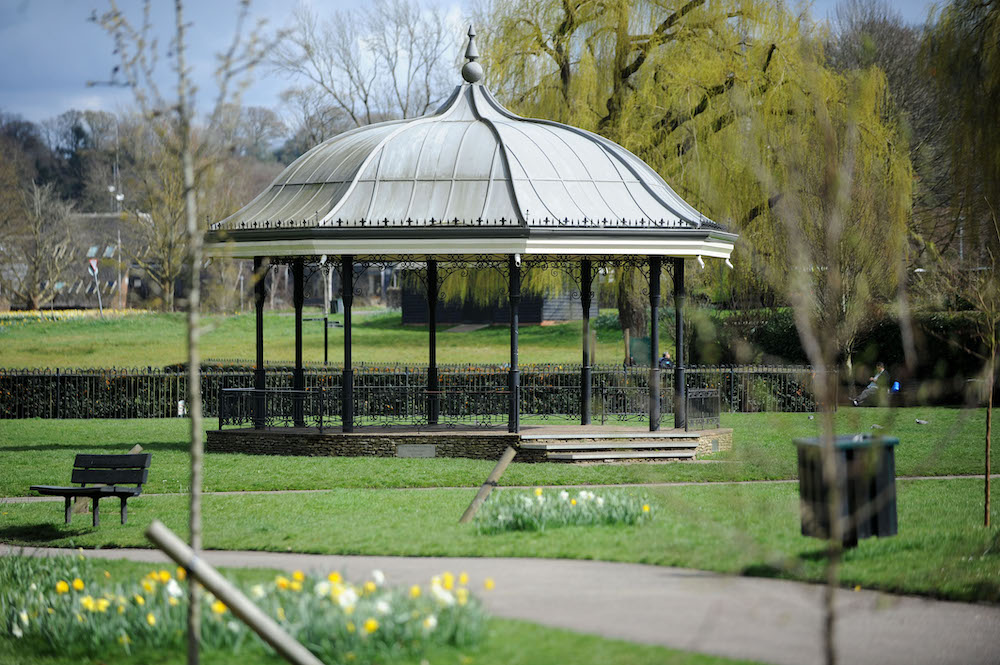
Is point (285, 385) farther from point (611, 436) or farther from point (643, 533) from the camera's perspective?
point (643, 533)

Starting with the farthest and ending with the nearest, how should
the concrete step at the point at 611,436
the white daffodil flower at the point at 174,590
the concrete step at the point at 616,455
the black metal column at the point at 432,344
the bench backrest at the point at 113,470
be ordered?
1. the black metal column at the point at 432,344
2. the concrete step at the point at 611,436
3. the concrete step at the point at 616,455
4. the bench backrest at the point at 113,470
5. the white daffodil flower at the point at 174,590

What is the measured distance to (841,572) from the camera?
1038 cm

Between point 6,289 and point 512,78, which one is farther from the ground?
point 512,78

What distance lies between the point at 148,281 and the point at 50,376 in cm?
4665

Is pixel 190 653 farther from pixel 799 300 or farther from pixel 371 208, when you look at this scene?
pixel 371 208

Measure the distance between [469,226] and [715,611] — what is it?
12.2 m

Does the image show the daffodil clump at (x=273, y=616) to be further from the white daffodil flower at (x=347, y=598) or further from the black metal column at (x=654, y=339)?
the black metal column at (x=654, y=339)

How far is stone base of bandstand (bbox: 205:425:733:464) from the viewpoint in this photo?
2067 centimetres

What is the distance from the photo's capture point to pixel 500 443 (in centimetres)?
2105

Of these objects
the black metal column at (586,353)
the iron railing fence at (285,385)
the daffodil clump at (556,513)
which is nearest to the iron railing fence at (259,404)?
the iron railing fence at (285,385)

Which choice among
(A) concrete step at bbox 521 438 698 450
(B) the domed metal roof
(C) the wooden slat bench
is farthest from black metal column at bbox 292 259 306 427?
(C) the wooden slat bench

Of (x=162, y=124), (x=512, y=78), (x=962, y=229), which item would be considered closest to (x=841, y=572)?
(x=162, y=124)

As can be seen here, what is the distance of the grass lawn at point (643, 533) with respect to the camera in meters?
10.7

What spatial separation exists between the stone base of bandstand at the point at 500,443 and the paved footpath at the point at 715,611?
9.27m
